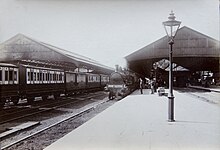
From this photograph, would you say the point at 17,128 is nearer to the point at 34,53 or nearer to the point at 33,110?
the point at 33,110

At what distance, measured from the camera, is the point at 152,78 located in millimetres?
2953

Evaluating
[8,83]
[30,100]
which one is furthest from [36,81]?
[8,83]

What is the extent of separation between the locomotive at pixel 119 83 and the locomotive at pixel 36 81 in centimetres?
10

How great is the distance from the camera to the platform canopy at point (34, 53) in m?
2.75

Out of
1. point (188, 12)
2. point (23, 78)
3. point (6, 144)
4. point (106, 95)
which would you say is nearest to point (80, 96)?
point (106, 95)

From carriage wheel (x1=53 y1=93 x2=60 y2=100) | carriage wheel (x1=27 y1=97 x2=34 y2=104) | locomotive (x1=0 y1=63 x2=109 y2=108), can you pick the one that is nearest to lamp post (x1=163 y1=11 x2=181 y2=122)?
locomotive (x1=0 y1=63 x2=109 y2=108)

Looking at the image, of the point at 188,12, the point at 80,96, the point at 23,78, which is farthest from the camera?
the point at 80,96

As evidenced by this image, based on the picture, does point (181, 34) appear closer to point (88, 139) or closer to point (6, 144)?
point (88, 139)

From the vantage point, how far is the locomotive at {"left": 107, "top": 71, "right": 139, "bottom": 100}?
316cm

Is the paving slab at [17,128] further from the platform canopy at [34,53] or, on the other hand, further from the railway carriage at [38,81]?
the platform canopy at [34,53]

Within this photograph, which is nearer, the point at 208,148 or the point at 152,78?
the point at 208,148

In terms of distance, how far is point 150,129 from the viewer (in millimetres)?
2832

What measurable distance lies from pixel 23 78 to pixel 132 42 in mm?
1154

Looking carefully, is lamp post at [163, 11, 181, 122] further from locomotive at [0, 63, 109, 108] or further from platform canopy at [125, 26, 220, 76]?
locomotive at [0, 63, 109, 108]
